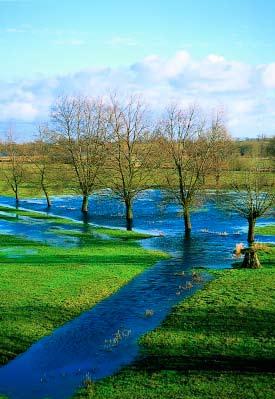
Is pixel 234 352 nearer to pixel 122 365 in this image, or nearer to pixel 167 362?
pixel 167 362

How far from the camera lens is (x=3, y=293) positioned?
29844 mm

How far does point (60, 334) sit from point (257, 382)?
398 inches

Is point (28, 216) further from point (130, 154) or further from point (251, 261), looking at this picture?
point (251, 261)

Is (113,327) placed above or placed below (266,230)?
below

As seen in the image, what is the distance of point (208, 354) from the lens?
67.8 feet

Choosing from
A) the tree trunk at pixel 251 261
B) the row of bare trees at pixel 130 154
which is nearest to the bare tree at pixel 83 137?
the row of bare trees at pixel 130 154

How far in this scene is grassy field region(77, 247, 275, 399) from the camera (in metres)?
17.6

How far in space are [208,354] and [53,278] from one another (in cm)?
1578

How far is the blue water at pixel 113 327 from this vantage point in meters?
19.0

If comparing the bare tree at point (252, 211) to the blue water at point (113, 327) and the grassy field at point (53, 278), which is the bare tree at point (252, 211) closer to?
the blue water at point (113, 327)

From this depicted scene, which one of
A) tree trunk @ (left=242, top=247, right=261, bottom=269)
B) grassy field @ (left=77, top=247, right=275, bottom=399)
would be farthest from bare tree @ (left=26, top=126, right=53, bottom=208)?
grassy field @ (left=77, top=247, right=275, bottom=399)

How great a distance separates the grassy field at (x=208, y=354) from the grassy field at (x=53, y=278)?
5661mm

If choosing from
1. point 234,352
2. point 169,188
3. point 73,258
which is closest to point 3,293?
point 73,258

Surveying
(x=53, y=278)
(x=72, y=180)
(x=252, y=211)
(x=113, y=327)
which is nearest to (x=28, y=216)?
(x=72, y=180)
